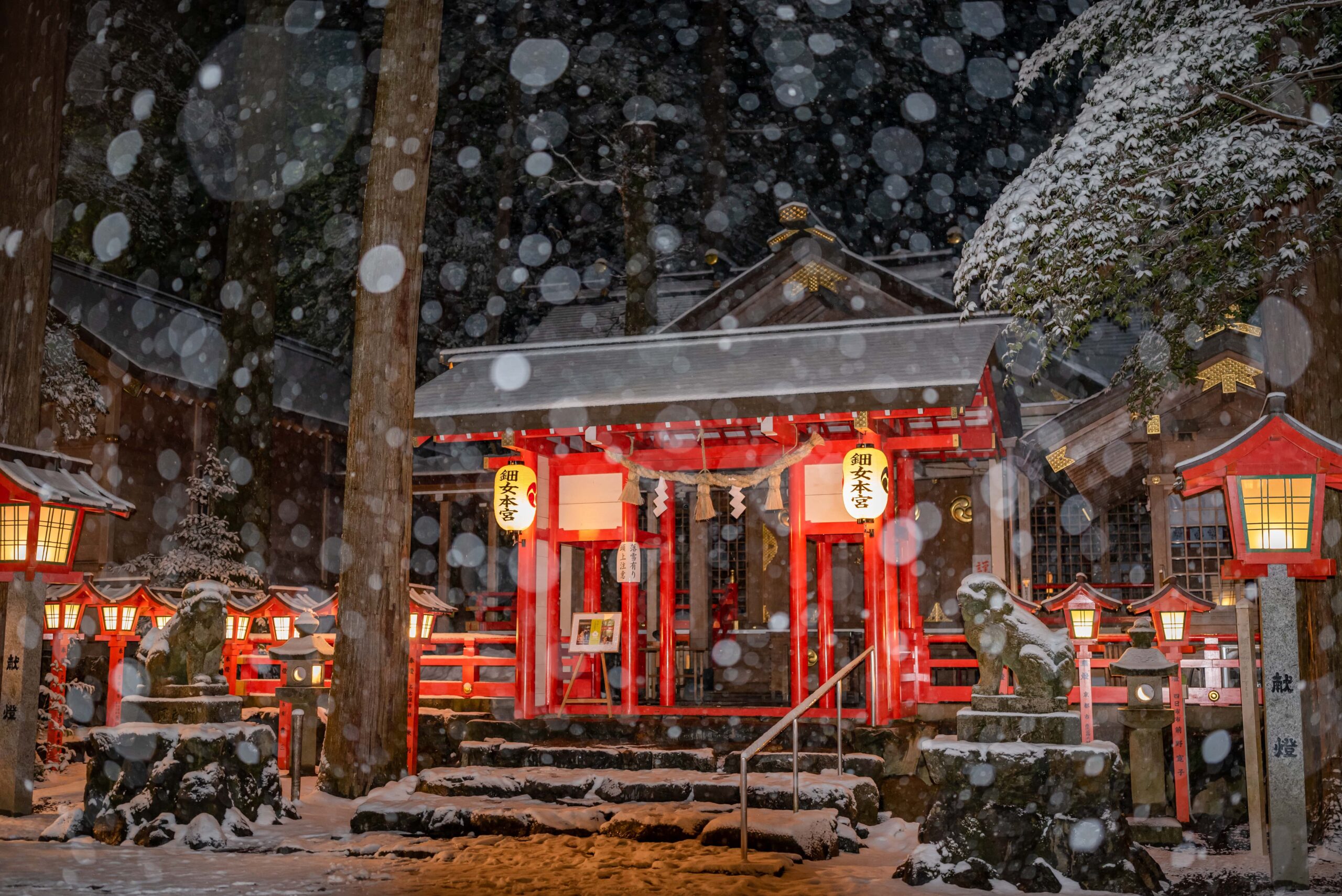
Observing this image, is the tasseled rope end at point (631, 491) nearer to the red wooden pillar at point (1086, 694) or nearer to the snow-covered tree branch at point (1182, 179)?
the snow-covered tree branch at point (1182, 179)

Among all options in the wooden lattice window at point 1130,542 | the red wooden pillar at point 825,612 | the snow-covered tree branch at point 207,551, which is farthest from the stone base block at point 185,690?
the wooden lattice window at point 1130,542

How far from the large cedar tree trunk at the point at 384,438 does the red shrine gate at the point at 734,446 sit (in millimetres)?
1241

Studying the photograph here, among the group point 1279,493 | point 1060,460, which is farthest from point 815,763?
point 1060,460

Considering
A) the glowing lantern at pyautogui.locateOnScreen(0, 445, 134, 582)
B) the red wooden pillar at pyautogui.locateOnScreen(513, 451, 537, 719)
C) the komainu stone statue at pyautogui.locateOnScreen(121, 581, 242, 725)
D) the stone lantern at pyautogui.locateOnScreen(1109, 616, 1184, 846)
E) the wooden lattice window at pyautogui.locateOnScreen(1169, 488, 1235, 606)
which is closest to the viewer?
the glowing lantern at pyautogui.locateOnScreen(0, 445, 134, 582)

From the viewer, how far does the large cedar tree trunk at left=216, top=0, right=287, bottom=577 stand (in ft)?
56.9

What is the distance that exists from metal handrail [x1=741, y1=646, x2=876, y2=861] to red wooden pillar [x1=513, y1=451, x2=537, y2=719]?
3.67 m

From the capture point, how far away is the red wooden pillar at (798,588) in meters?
11.9

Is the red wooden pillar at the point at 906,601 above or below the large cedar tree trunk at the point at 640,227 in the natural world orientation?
below

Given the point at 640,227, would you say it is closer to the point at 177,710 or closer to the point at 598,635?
the point at 598,635

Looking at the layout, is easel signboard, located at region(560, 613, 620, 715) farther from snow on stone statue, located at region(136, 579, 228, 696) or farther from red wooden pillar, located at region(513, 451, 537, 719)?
snow on stone statue, located at region(136, 579, 228, 696)

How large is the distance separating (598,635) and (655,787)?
11.4 feet

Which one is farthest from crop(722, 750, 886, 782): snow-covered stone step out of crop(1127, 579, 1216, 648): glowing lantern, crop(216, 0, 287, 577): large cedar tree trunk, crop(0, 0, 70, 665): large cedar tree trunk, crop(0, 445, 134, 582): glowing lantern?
crop(216, 0, 287, 577): large cedar tree trunk

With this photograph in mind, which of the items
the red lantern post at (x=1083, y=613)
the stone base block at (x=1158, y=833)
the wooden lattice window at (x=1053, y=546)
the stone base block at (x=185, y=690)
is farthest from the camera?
the wooden lattice window at (x=1053, y=546)

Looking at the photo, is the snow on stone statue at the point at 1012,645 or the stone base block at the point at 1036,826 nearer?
the stone base block at the point at 1036,826
